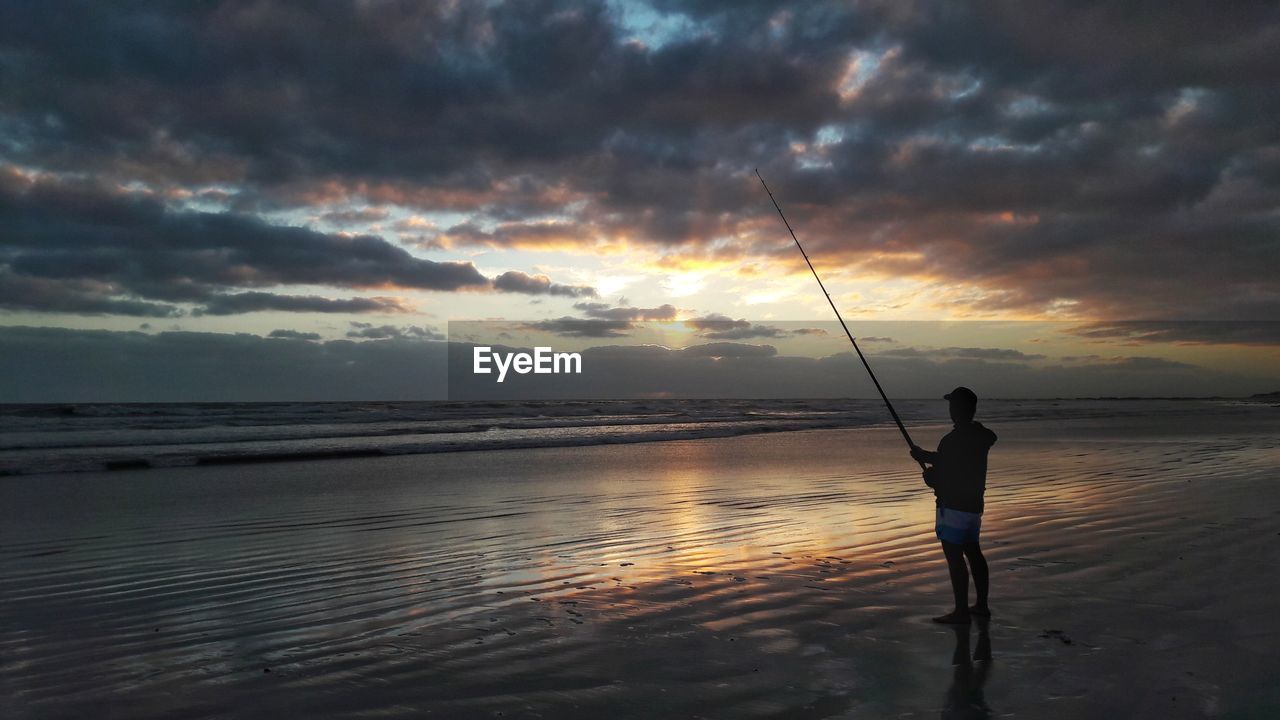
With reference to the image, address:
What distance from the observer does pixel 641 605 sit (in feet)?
18.1

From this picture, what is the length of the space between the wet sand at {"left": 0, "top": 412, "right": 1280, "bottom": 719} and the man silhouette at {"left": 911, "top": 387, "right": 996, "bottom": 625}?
0.90ft

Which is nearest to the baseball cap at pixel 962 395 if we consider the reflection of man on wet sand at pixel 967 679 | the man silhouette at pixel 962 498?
the man silhouette at pixel 962 498

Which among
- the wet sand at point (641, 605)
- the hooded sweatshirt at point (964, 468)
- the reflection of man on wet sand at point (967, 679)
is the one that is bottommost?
the wet sand at point (641, 605)

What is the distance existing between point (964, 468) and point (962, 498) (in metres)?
0.20

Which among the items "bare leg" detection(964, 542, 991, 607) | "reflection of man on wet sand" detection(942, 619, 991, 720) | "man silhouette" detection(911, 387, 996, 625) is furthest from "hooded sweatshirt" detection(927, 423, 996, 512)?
"reflection of man on wet sand" detection(942, 619, 991, 720)

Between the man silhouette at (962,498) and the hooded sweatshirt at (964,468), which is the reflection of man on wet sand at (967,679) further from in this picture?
the hooded sweatshirt at (964,468)

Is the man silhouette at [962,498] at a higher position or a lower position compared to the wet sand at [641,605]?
higher

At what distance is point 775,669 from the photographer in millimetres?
4148

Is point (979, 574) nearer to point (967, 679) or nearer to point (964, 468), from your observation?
point (964, 468)

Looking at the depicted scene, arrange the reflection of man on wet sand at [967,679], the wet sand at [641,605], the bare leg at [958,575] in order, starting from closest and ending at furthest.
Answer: the reflection of man on wet sand at [967,679], the wet sand at [641,605], the bare leg at [958,575]

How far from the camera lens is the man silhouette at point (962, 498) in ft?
16.1

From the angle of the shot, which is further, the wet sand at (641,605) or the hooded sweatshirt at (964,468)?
the hooded sweatshirt at (964,468)

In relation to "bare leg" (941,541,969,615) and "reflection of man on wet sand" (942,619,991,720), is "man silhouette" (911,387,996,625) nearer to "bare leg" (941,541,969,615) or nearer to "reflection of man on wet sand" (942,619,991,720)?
"bare leg" (941,541,969,615)

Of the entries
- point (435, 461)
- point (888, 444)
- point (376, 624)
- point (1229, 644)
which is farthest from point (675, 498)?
point (888, 444)
